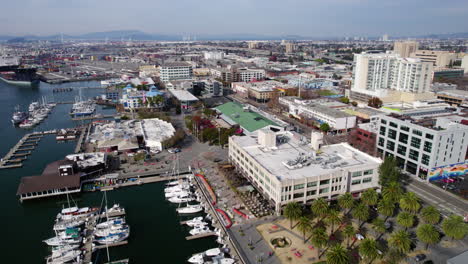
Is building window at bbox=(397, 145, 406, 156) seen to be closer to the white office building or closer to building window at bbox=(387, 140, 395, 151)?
building window at bbox=(387, 140, 395, 151)

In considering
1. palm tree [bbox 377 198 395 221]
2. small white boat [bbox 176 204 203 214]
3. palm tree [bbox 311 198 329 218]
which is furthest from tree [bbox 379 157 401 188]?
small white boat [bbox 176 204 203 214]

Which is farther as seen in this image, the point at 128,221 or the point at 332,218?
the point at 128,221

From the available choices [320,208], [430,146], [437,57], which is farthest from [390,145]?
[437,57]

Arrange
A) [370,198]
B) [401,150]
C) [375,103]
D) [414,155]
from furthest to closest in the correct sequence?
[375,103]
[401,150]
[414,155]
[370,198]

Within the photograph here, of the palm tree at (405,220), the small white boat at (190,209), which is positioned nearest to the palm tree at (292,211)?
the palm tree at (405,220)

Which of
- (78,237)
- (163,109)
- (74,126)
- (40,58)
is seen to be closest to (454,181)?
(78,237)

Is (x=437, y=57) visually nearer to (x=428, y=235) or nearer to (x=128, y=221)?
(x=428, y=235)
